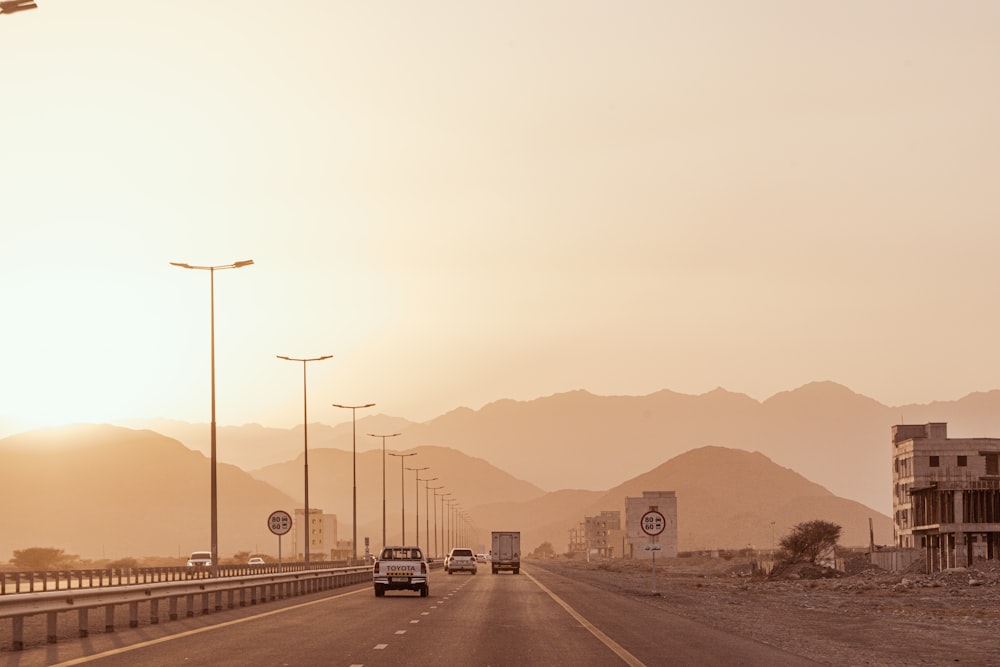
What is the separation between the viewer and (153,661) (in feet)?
72.4

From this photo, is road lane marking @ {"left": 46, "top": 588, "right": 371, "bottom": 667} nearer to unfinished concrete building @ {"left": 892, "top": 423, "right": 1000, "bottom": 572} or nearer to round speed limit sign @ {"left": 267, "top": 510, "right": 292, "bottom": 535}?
round speed limit sign @ {"left": 267, "top": 510, "right": 292, "bottom": 535}

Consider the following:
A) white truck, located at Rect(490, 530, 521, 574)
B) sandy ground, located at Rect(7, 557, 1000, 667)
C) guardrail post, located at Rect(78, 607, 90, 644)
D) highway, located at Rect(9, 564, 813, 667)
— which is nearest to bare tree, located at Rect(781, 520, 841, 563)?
white truck, located at Rect(490, 530, 521, 574)

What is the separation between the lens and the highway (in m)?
22.5

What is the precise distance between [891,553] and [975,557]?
7352 mm

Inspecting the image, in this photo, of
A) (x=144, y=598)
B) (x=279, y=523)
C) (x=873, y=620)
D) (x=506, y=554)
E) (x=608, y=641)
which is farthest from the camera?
(x=506, y=554)

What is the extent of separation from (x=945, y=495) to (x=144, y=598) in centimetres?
10830

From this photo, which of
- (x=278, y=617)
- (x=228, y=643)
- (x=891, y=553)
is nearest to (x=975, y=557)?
(x=891, y=553)

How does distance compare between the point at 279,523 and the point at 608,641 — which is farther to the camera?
the point at 279,523

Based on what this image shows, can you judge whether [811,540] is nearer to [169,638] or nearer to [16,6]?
[169,638]

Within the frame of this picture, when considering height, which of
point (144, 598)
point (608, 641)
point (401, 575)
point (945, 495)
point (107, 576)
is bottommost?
point (107, 576)

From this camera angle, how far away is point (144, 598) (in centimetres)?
3253

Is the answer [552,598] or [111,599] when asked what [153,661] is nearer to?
[111,599]

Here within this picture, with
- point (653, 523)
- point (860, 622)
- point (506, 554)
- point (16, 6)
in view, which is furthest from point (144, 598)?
point (506, 554)

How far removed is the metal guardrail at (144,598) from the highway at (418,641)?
23.7 inches
